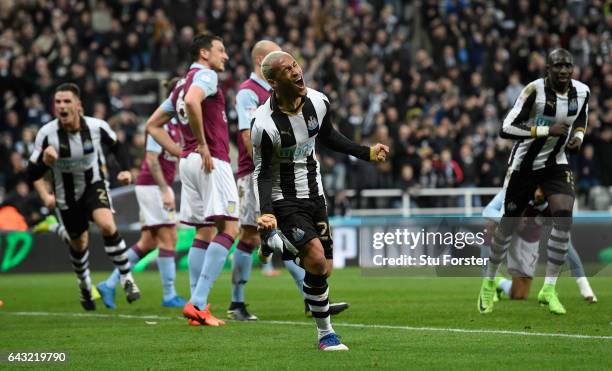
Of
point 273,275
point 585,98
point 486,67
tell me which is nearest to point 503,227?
point 585,98

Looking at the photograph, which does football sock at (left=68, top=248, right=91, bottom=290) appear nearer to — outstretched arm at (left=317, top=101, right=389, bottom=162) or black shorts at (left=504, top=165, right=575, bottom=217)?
black shorts at (left=504, top=165, right=575, bottom=217)

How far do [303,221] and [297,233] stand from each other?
0.17 m

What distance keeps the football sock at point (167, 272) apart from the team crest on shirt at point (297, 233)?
17.5ft

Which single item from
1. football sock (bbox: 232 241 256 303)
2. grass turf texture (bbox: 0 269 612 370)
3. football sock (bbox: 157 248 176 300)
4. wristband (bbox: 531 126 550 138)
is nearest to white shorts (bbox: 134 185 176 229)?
football sock (bbox: 157 248 176 300)

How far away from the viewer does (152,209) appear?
49.3ft

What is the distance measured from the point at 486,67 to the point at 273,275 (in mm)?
11221

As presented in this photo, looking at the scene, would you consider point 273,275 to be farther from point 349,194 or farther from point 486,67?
point 486,67

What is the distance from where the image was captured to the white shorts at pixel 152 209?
15.0 metres

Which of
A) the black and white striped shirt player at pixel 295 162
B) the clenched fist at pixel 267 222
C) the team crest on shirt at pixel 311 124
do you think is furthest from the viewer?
the team crest on shirt at pixel 311 124

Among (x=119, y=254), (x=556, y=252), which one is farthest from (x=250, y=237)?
(x=556, y=252)

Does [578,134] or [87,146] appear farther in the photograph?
[87,146]

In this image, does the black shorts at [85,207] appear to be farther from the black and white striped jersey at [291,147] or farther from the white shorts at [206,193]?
the black and white striped jersey at [291,147]

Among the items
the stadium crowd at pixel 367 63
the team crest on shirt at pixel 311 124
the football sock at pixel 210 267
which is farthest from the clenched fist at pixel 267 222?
the stadium crowd at pixel 367 63

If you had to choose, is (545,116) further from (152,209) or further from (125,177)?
(152,209)
